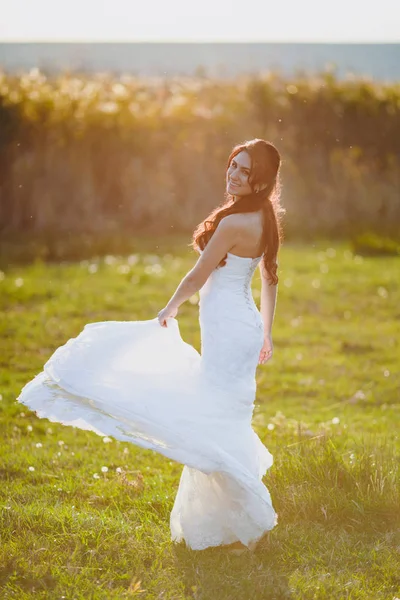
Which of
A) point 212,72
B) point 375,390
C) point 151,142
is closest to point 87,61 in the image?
point 212,72

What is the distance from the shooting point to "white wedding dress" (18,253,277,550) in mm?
4660

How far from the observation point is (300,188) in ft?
57.8

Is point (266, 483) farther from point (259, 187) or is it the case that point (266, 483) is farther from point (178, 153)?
point (178, 153)

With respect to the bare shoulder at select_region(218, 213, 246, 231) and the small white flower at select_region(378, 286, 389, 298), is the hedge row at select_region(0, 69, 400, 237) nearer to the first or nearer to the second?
the small white flower at select_region(378, 286, 389, 298)

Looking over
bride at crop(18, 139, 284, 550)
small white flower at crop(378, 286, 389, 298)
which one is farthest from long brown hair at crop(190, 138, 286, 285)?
small white flower at crop(378, 286, 389, 298)

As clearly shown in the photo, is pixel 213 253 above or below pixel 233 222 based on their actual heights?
below

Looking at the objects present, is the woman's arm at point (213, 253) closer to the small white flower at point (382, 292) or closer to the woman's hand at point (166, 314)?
the woman's hand at point (166, 314)

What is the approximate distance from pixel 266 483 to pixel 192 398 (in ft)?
4.01

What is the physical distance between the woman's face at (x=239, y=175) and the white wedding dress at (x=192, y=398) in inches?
14.4

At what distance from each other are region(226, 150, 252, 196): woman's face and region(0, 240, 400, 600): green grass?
6.20 feet

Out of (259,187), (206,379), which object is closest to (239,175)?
(259,187)

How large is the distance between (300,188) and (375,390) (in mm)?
9208

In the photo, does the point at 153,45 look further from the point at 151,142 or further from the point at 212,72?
the point at 151,142

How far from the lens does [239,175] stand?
4.84 meters
